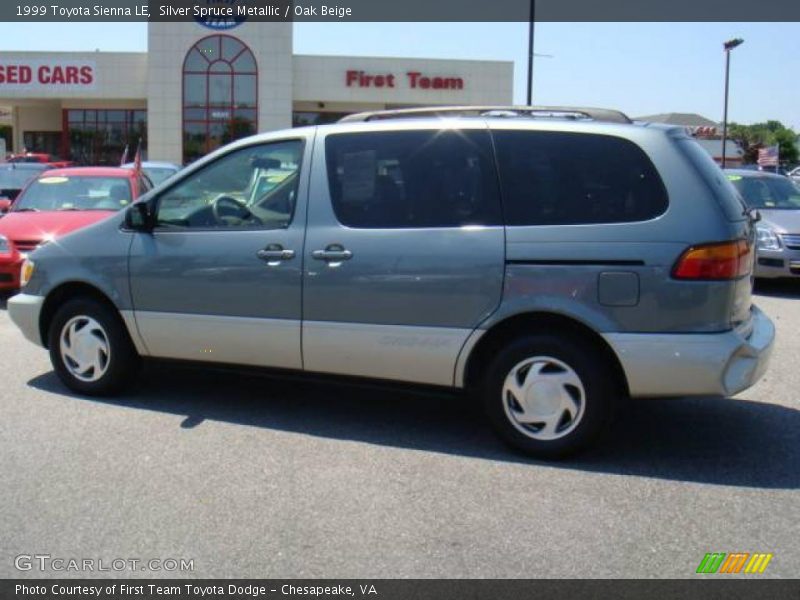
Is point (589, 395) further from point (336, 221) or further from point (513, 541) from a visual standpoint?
point (336, 221)

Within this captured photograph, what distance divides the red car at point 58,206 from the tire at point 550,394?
6.67 metres

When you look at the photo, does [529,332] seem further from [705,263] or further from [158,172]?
[158,172]

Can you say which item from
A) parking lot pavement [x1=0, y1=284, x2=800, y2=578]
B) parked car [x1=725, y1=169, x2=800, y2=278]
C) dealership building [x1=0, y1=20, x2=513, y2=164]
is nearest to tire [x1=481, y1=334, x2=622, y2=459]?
parking lot pavement [x1=0, y1=284, x2=800, y2=578]

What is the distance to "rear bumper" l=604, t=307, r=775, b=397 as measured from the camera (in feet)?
15.4

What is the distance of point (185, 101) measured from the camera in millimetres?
39594

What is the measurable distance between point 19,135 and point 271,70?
14458 mm

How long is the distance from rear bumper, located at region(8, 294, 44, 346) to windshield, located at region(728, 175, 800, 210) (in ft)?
32.4

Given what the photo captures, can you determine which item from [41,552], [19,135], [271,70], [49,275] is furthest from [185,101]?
[41,552]

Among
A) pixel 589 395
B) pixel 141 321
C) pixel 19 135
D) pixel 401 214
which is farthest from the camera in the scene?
pixel 19 135

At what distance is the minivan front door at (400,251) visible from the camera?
5.04 meters

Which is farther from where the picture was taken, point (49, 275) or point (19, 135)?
point (19, 135)

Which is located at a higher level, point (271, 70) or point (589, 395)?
point (271, 70)

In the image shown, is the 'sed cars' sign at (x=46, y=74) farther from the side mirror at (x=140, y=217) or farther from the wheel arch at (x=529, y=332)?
the wheel arch at (x=529, y=332)
